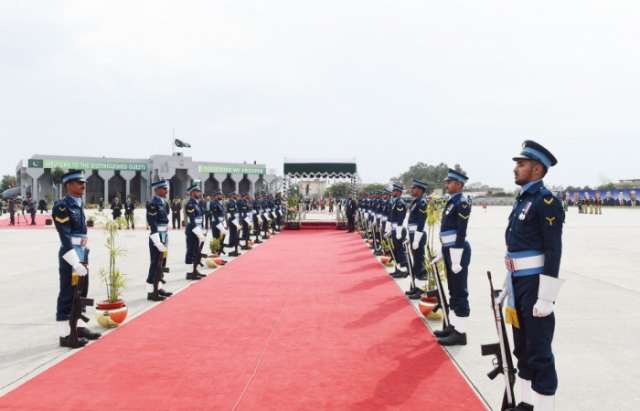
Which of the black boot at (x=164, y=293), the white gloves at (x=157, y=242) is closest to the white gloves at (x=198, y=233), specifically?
the black boot at (x=164, y=293)

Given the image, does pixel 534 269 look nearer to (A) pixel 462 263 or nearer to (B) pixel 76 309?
(A) pixel 462 263

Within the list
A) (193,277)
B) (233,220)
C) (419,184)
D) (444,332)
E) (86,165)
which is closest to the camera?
(444,332)

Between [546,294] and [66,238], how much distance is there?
5309mm

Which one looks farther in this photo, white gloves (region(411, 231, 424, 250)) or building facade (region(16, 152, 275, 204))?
building facade (region(16, 152, 275, 204))

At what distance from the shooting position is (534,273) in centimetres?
363

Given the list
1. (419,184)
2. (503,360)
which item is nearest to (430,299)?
(419,184)

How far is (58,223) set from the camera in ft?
18.8

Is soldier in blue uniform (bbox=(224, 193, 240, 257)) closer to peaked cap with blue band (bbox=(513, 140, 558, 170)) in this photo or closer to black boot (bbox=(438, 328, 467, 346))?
black boot (bbox=(438, 328, 467, 346))

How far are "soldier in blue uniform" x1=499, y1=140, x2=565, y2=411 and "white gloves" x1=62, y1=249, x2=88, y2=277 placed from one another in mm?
4721

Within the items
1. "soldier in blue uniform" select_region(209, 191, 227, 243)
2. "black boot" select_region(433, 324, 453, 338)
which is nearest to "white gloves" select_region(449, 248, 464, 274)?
"black boot" select_region(433, 324, 453, 338)

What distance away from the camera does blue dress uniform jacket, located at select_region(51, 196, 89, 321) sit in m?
5.73

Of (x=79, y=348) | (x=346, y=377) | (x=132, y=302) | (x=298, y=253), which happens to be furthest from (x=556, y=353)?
(x=298, y=253)

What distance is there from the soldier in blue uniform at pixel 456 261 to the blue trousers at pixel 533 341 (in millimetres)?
2129

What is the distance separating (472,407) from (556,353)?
2.05m
